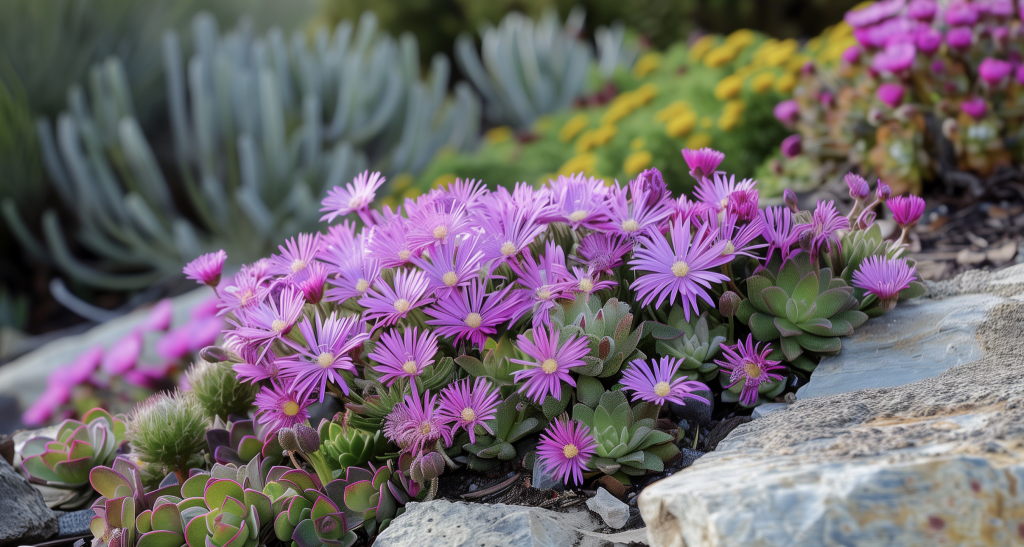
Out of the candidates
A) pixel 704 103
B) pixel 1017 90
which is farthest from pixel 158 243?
pixel 1017 90

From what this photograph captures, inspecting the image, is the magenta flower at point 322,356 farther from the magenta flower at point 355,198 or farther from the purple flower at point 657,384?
the purple flower at point 657,384

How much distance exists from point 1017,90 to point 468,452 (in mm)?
2549

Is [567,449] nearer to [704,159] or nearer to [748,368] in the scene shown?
[748,368]

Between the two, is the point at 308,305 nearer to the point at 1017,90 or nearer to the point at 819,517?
the point at 819,517

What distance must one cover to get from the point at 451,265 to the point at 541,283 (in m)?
0.19

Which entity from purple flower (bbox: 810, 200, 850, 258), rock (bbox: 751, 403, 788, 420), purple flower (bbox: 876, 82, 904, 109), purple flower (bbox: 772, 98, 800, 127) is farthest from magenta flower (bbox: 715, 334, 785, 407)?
purple flower (bbox: 772, 98, 800, 127)

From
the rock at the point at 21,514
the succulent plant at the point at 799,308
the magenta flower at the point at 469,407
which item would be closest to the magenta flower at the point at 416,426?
the magenta flower at the point at 469,407

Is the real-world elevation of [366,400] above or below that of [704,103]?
below

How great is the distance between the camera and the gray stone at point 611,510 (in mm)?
1304

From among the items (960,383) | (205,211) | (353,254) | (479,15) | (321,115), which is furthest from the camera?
(479,15)

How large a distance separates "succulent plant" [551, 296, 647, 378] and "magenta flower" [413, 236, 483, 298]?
0.61 ft

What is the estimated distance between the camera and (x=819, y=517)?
0.97 meters

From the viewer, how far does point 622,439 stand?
1.34m

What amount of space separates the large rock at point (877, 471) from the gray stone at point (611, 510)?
0.18 m
